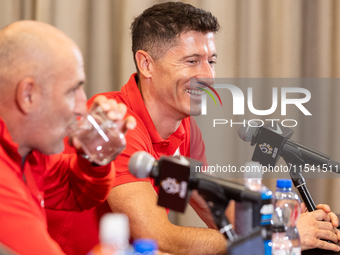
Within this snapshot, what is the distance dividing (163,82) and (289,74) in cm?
123

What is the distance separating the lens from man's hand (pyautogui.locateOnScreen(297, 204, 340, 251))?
122 centimetres

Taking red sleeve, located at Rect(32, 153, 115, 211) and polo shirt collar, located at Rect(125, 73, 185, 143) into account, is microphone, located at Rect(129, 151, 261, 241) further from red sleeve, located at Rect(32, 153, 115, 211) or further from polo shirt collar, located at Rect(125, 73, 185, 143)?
polo shirt collar, located at Rect(125, 73, 185, 143)

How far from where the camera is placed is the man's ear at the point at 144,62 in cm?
166

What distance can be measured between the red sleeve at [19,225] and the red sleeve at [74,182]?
0.38 metres

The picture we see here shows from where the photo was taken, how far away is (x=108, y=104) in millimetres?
940

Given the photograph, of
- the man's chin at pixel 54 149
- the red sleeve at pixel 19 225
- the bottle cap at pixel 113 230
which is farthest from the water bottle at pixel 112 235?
the man's chin at pixel 54 149

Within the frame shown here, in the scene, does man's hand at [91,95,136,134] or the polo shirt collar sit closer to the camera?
man's hand at [91,95,136,134]

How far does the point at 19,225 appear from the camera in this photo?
67cm

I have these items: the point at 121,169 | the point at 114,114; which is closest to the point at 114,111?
the point at 114,114

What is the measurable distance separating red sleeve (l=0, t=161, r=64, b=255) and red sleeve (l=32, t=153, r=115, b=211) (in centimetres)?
38

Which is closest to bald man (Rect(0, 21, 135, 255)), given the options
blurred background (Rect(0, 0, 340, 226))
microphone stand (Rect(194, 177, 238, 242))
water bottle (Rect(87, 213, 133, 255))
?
water bottle (Rect(87, 213, 133, 255))

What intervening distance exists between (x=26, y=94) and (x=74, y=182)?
0.43 meters
